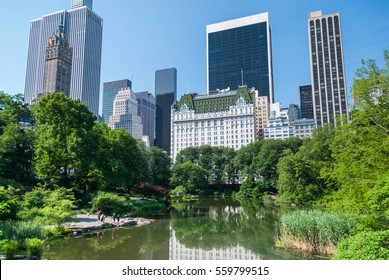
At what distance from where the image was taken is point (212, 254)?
42.5 ft

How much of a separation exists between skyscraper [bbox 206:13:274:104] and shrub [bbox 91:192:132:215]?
470 ft

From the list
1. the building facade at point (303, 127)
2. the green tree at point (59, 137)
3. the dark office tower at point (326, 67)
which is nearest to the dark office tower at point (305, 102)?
the dark office tower at point (326, 67)

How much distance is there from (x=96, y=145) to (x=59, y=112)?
4.42 metres

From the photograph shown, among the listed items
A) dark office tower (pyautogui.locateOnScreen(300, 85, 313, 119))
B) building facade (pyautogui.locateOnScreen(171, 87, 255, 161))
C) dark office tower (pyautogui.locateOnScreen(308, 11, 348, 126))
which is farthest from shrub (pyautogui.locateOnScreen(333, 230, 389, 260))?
dark office tower (pyautogui.locateOnScreen(300, 85, 313, 119))

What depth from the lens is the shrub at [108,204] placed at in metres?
22.9

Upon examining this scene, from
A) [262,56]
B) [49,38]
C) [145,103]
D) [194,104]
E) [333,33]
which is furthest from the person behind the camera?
[145,103]

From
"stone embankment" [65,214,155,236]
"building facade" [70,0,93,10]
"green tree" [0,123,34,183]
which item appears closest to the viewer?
"stone embankment" [65,214,155,236]

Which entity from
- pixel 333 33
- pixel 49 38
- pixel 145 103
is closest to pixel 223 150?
pixel 333 33

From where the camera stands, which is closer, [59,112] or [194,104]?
[59,112]

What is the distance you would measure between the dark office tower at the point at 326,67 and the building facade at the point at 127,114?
96.6 metres

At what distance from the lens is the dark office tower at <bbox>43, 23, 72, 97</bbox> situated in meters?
120

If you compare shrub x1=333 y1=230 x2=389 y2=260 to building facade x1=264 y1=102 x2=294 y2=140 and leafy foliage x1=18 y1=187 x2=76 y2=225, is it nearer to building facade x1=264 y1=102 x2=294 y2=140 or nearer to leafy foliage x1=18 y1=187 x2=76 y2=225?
leafy foliage x1=18 y1=187 x2=76 y2=225

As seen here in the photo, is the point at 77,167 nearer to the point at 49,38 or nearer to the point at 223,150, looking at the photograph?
the point at 223,150
